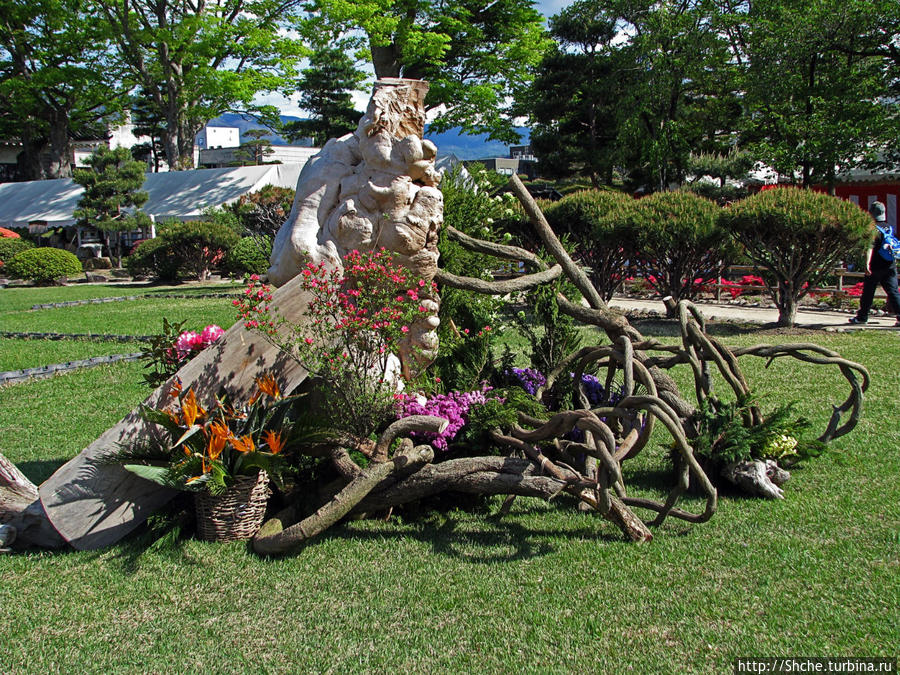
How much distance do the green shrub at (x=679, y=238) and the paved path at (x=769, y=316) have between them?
97 centimetres

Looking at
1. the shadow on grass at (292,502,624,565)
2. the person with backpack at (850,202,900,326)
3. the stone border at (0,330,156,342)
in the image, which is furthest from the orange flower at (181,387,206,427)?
the person with backpack at (850,202,900,326)

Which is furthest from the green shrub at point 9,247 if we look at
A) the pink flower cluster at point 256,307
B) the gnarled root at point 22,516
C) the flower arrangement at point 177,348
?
the pink flower cluster at point 256,307

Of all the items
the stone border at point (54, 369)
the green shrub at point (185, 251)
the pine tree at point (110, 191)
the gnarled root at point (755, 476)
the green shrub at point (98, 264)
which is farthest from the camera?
the green shrub at point (98, 264)

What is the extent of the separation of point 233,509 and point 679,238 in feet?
32.2

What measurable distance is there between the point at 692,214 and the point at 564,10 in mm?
18781

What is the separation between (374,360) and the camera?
3996mm

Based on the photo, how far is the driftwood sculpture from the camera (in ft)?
11.8

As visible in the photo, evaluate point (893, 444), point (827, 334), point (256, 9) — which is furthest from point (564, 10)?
point (893, 444)

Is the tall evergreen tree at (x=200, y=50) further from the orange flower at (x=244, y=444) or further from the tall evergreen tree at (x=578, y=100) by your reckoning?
the orange flower at (x=244, y=444)

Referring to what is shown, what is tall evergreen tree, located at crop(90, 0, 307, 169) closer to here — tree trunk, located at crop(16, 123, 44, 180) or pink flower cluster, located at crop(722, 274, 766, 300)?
tree trunk, located at crop(16, 123, 44, 180)

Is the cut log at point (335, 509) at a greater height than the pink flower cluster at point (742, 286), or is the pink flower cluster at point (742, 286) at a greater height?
the cut log at point (335, 509)

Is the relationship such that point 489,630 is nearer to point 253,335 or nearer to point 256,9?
point 253,335

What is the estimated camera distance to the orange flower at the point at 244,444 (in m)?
3.50

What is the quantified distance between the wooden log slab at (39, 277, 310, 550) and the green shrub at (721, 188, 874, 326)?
8502mm
